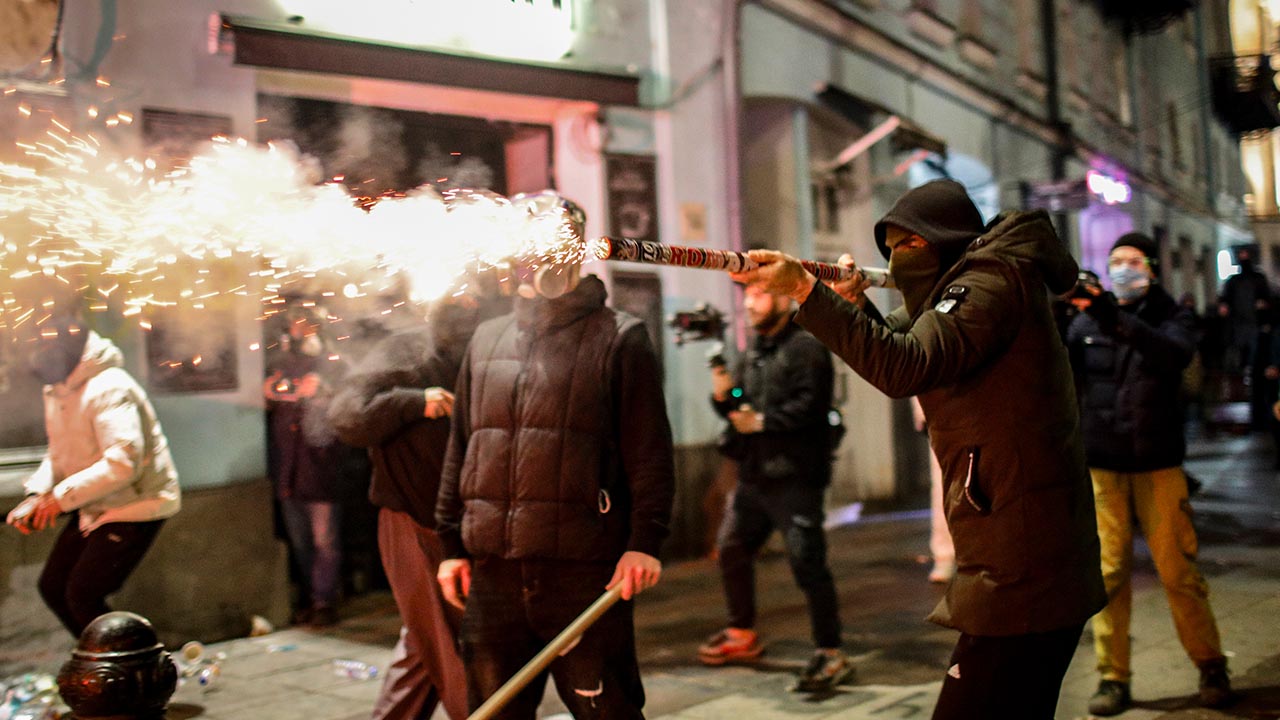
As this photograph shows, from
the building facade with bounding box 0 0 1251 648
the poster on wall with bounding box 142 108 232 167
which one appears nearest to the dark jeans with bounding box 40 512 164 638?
the building facade with bounding box 0 0 1251 648

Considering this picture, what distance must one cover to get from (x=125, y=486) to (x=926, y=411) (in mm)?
3924

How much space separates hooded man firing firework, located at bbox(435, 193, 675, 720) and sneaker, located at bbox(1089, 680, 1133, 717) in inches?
95.8

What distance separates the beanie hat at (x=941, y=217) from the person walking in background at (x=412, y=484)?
1.94 metres

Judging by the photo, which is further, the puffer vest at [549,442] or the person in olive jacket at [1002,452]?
the puffer vest at [549,442]

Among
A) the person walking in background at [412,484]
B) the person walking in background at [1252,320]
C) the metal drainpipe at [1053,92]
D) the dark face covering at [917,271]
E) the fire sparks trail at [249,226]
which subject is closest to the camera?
the dark face covering at [917,271]

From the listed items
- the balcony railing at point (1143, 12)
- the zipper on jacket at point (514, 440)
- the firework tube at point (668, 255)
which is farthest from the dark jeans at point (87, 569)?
the balcony railing at point (1143, 12)

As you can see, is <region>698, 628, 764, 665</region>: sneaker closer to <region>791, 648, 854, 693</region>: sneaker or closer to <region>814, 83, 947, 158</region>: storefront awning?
<region>791, 648, 854, 693</region>: sneaker

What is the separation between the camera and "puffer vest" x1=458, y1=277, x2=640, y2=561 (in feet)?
11.9

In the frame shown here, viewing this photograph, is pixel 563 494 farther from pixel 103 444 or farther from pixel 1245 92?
pixel 1245 92

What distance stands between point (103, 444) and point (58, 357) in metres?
0.47

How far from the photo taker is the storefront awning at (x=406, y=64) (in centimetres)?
711

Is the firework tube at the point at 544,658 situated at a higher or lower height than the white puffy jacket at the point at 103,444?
lower

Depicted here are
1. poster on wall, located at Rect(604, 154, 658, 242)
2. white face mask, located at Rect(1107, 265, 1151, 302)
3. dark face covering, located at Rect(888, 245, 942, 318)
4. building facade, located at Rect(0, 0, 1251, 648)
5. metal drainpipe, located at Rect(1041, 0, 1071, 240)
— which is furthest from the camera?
metal drainpipe, located at Rect(1041, 0, 1071, 240)

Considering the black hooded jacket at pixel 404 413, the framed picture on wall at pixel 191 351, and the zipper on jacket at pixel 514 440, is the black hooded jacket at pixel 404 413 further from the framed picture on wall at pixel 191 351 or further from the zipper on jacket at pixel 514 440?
the framed picture on wall at pixel 191 351
